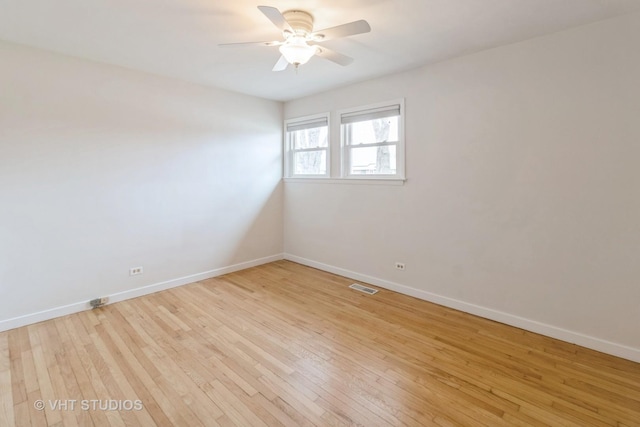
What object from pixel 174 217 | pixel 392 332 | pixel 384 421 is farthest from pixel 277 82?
pixel 384 421

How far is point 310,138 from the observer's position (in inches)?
185

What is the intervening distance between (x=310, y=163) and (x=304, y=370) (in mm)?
3228

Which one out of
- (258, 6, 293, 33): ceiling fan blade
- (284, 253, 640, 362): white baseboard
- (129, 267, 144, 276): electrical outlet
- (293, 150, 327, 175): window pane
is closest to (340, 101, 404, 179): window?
(293, 150, 327, 175): window pane

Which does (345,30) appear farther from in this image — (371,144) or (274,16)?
(371,144)

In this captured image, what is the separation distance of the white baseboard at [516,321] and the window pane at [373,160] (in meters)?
1.41

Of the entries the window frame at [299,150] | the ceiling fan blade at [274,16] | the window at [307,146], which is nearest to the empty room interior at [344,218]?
the ceiling fan blade at [274,16]

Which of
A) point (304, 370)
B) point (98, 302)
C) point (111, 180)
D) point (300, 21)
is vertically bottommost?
point (304, 370)

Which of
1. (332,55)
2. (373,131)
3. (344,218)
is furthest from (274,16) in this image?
(344,218)

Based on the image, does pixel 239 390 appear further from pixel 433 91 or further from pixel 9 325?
pixel 433 91

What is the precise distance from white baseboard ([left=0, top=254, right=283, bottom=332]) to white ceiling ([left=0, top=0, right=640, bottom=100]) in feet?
8.33

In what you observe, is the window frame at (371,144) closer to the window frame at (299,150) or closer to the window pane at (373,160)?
the window pane at (373,160)

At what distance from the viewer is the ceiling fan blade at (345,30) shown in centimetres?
190

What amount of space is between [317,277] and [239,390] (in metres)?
2.31

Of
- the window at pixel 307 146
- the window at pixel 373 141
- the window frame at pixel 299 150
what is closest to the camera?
the window at pixel 373 141
